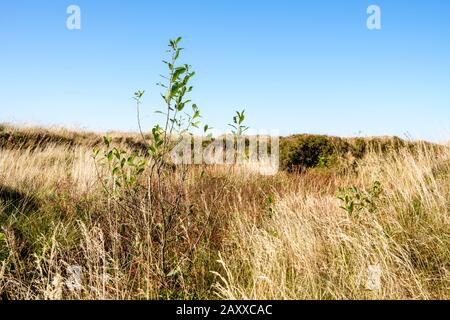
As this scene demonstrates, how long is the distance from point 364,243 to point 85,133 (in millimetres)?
14097

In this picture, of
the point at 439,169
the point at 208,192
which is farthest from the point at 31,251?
the point at 439,169

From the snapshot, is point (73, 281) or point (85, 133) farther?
point (85, 133)

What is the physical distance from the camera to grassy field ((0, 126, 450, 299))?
313 cm

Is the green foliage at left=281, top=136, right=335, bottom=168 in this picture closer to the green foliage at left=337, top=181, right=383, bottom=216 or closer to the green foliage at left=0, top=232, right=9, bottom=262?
the green foliage at left=337, top=181, right=383, bottom=216

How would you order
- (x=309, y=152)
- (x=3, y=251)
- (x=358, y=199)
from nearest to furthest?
(x=3, y=251) → (x=358, y=199) → (x=309, y=152)

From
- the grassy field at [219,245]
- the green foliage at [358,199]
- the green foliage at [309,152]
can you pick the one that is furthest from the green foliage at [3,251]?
the green foliage at [309,152]

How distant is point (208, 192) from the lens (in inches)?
254

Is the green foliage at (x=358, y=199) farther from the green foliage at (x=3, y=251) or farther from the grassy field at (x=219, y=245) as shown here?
the green foliage at (x=3, y=251)

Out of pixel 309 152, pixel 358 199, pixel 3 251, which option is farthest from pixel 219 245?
pixel 309 152

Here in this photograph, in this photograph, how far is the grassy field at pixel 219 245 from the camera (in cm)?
313

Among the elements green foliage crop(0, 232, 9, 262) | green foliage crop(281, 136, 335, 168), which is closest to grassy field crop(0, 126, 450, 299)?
green foliage crop(0, 232, 9, 262)

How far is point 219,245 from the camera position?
4.53m

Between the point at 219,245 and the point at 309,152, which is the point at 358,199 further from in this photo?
the point at 309,152
